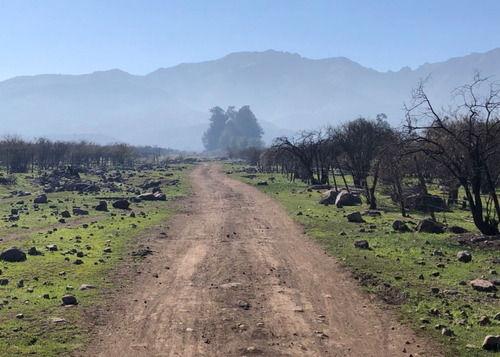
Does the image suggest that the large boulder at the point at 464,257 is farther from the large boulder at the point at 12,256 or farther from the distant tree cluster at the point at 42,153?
the distant tree cluster at the point at 42,153

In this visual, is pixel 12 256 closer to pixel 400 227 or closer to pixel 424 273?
pixel 424 273

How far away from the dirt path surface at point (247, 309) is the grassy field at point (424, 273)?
68 cm

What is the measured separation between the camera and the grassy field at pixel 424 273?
11.3m

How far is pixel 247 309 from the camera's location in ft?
42.2

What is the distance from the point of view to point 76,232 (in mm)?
25219

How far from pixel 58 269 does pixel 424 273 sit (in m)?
13.0

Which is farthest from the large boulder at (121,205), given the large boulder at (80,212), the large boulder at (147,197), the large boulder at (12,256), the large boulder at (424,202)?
the large boulder at (424,202)

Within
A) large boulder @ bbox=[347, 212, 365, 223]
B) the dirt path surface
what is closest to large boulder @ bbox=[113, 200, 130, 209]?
the dirt path surface

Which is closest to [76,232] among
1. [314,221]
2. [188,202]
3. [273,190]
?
[314,221]

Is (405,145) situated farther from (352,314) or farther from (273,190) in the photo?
(273,190)

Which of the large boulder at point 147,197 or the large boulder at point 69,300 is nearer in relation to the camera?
the large boulder at point 69,300

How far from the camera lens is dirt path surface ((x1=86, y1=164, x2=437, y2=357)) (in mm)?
10531

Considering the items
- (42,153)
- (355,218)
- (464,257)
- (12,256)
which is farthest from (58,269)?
(42,153)

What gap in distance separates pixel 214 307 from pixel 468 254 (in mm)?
10150
